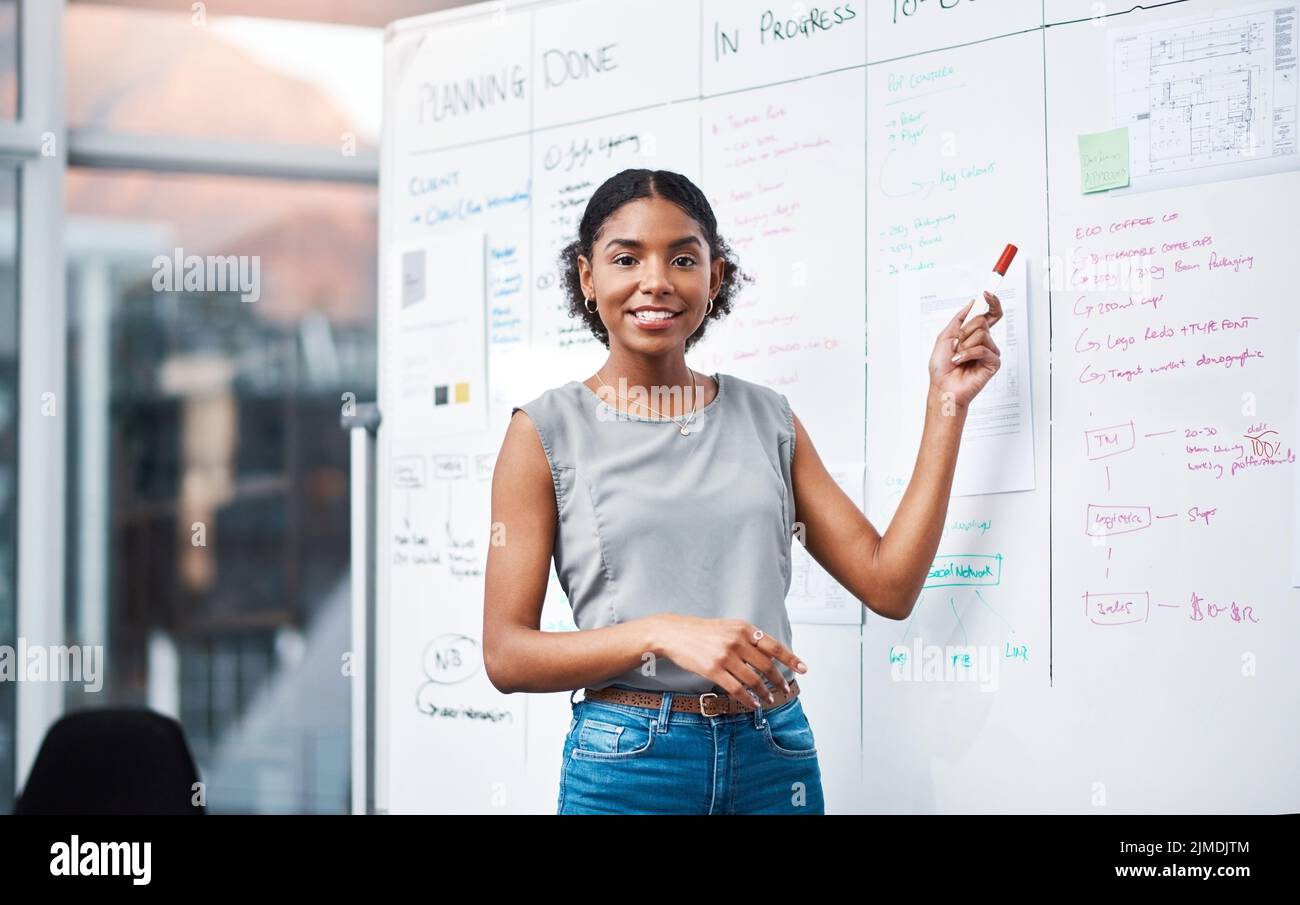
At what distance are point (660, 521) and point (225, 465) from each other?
2361mm

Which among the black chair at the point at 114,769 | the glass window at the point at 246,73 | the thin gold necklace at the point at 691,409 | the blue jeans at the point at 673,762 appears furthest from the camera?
the glass window at the point at 246,73

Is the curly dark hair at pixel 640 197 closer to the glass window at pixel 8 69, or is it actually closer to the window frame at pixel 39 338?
the window frame at pixel 39 338

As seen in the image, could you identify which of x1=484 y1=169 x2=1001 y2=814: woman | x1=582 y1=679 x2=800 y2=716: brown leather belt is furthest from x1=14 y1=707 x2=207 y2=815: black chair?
x1=582 y1=679 x2=800 y2=716: brown leather belt

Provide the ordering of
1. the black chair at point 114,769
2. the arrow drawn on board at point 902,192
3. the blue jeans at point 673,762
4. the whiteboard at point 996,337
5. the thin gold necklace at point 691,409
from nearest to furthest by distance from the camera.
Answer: the blue jeans at point 673,762 → the thin gold necklace at point 691,409 → the whiteboard at point 996,337 → the arrow drawn on board at point 902,192 → the black chair at point 114,769

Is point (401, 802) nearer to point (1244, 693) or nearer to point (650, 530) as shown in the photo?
point (650, 530)

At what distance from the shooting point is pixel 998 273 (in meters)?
1.70

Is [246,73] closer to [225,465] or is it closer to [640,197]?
[225,465]

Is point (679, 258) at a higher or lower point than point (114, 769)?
higher

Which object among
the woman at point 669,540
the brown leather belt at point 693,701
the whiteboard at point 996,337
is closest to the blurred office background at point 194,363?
the whiteboard at point 996,337

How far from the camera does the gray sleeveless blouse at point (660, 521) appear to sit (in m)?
1.44

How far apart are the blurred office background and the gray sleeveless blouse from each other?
1.69 meters

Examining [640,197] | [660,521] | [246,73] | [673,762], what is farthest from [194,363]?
[673,762]

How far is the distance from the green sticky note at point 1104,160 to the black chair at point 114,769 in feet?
5.49
